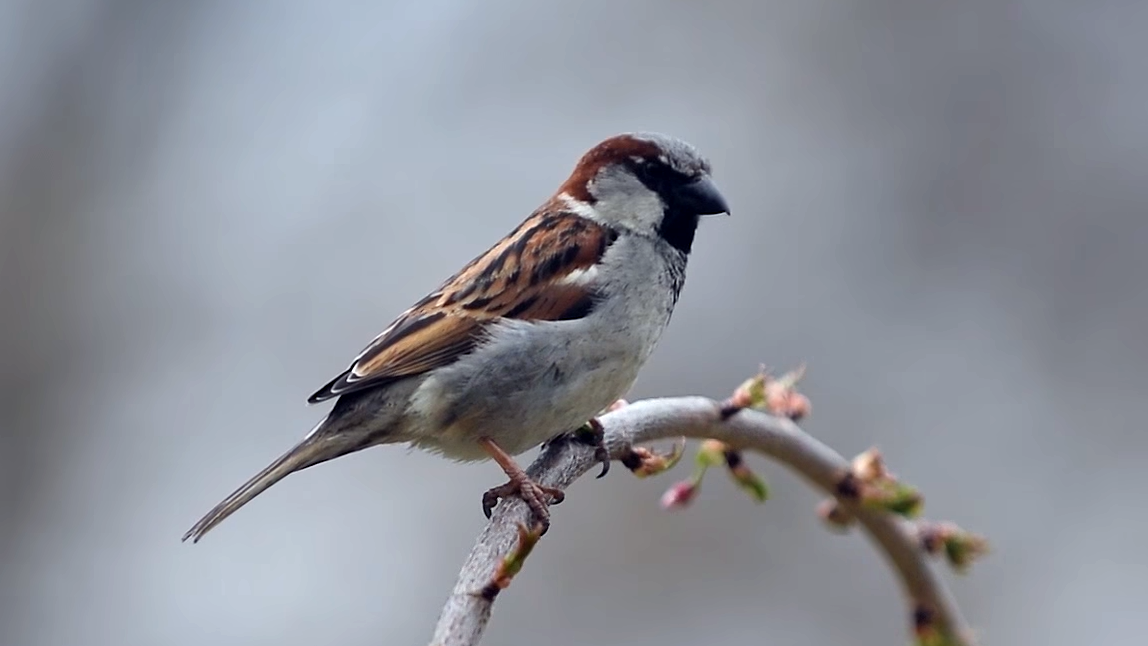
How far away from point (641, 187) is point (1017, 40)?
4.02 meters

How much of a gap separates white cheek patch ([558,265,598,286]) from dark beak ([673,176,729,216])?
0.27 m

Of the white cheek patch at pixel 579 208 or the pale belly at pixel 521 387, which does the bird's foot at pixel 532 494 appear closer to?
the pale belly at pixel 521 387

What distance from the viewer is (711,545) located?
4.94 meters

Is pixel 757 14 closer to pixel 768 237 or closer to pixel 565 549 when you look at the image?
pixel 768 237

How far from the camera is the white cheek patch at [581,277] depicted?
2432 millimetres

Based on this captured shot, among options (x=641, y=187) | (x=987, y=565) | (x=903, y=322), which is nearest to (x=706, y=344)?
(x=903, y=322)

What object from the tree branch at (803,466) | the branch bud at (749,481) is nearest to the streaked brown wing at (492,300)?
the tree branch at (803,466)

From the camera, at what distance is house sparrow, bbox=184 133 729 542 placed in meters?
2.27

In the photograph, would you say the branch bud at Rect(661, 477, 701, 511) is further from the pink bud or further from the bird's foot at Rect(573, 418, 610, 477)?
the bird's foot at Rect(573, 418, 610, 477)

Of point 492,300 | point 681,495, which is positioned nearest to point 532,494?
point 681,495

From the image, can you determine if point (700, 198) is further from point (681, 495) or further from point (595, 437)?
point (681, 495)

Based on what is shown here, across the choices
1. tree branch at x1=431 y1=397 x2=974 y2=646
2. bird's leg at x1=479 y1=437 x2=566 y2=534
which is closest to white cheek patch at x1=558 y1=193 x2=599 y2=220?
bird's leg at x1=479 y1=437 x2=566 y2=534

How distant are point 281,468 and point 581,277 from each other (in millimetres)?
636

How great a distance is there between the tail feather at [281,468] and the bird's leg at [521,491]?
0.25 metres
